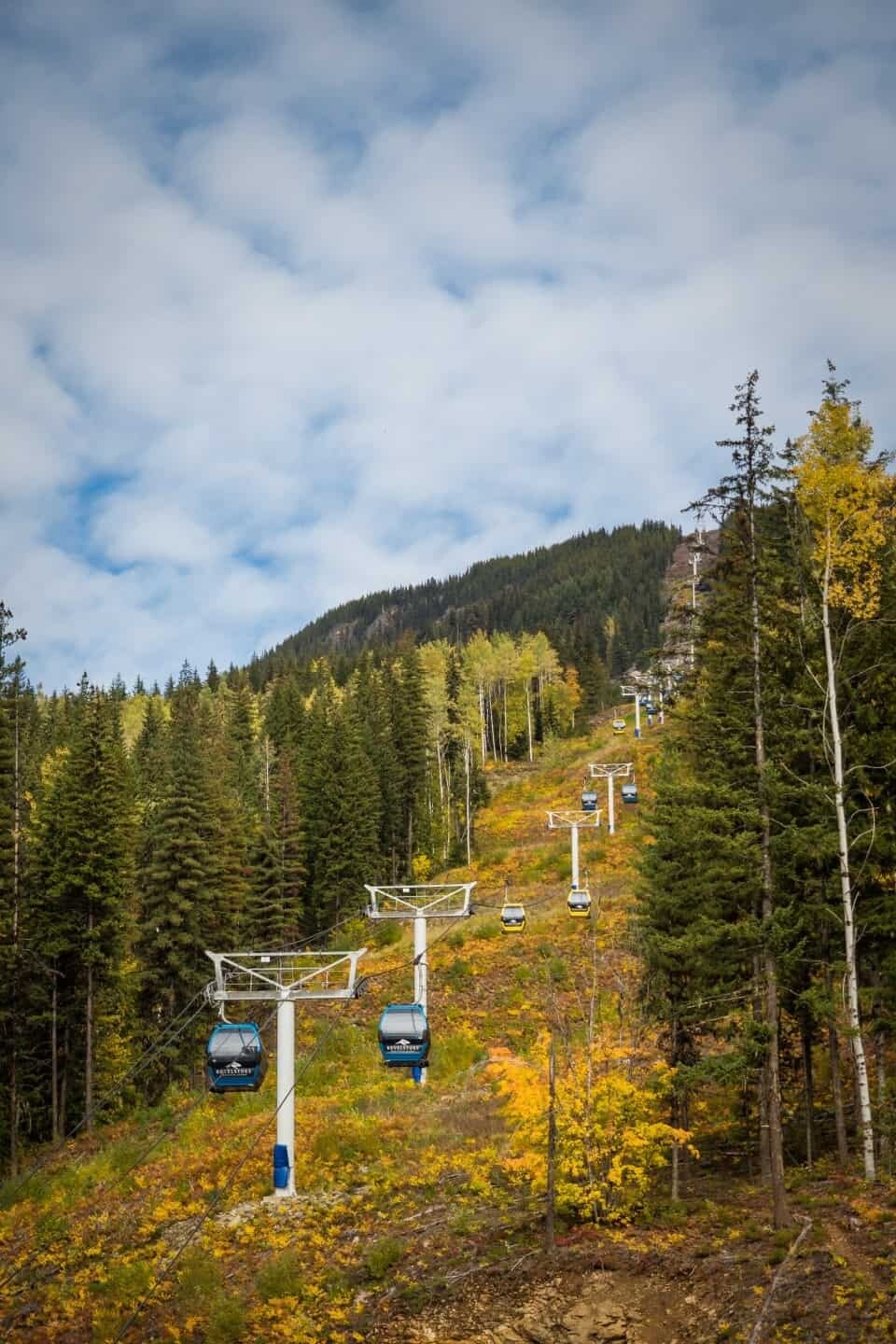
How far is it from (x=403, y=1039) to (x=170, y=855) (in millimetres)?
18797

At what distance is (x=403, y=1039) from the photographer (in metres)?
24.2

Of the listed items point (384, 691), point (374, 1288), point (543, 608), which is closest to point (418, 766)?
A: point (384, 691)

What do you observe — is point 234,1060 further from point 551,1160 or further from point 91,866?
point 91,866

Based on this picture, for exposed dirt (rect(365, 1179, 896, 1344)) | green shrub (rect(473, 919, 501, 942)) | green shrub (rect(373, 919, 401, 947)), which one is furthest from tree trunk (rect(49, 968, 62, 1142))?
exposed dirt (rect(365, 1179, 896, 1344))

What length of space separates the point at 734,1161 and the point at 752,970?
5.26m

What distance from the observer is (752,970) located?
22.7 metres

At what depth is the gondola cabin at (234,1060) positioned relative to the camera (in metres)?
22.5

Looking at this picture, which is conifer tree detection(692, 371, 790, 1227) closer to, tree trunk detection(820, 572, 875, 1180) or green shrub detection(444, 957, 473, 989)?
tree trunk detection(820, 572, 875, 1180)

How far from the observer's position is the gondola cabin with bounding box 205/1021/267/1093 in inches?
887

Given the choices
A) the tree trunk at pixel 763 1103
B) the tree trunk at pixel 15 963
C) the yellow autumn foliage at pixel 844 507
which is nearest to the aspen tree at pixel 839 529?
the yellow autumn foliage at pixel 844 507

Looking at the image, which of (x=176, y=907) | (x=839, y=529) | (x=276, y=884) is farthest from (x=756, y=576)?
(x=276, y=884)

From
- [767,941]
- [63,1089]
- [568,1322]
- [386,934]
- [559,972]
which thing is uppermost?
[767,941]

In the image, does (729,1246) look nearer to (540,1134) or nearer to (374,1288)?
(540,1134)

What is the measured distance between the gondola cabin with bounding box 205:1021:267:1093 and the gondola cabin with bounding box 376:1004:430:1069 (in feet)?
10.4
